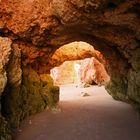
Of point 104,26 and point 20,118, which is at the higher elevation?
point 104,26

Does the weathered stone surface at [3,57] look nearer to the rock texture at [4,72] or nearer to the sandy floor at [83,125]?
the rock texture at [4,72]

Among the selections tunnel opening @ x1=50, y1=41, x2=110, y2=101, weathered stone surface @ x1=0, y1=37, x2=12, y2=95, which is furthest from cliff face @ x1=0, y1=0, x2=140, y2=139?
tunnel opening @ x1=50, y1=41, x2=110, y2=101

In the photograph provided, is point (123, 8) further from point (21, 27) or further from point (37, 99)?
point (37, 99)

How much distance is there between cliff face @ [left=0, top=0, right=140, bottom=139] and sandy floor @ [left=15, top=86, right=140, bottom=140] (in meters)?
0.45

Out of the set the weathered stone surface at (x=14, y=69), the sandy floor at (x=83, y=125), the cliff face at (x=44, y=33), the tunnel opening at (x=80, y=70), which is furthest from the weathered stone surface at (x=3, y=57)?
the tunnel opening at (x=80, y=70)

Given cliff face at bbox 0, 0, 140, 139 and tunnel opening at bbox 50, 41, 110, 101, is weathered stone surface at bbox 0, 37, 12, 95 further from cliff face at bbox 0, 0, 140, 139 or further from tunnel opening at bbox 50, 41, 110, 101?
tunnel opening at bbox 50, 41, 110, 101

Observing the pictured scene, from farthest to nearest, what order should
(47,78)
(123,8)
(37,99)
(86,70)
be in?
(86,70) < (47,78) < (37,99) < (123,8)

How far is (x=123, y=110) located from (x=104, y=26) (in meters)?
3.10

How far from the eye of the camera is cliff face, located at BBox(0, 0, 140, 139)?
247 inches

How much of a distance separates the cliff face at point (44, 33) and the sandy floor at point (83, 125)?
452 mm

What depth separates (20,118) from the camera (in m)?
7.64

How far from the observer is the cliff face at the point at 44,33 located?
6.28 m

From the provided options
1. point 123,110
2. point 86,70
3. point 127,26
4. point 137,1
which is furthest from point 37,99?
point 86,70

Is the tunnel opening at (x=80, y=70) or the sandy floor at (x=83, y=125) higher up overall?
the tunnel opening at (x=80, y=70)
